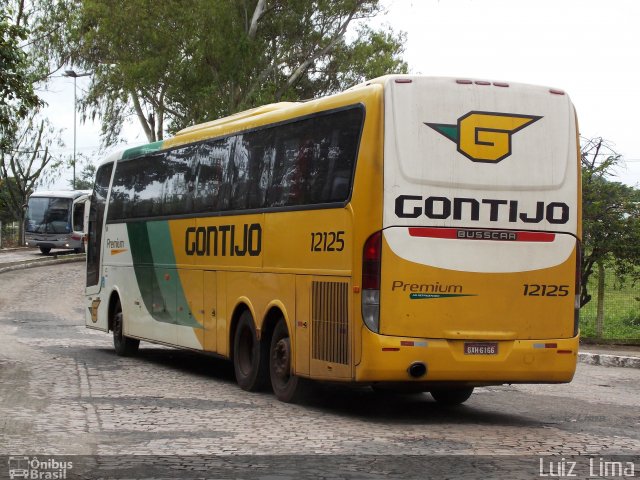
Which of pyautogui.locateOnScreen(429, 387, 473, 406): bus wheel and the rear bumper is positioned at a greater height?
the rear bumper

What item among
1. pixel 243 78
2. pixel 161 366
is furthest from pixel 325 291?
pixel 243 78

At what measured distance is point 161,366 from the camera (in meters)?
18.0

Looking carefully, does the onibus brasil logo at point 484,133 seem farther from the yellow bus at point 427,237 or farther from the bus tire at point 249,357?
the bus tire at point 249,357

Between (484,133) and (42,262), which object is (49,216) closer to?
(42,262)

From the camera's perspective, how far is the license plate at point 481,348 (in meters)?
11.8

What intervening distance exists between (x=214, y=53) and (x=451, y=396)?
1301 inches

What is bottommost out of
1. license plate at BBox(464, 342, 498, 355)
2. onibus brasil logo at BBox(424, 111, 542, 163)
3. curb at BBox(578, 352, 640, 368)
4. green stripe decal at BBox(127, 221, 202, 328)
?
curb at BBox(578, 352, 640, 368)

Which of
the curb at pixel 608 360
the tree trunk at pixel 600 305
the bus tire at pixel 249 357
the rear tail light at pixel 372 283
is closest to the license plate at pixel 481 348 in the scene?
the rear tail light at pixel 372 283

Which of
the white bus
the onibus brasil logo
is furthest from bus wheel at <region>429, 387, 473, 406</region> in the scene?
the white bus

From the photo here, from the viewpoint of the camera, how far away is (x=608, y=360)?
20000mm

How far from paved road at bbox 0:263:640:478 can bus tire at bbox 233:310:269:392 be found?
0.26 metres

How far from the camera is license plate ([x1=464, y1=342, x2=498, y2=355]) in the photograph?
11.8 meters

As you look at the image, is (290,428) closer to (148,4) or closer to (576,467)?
(576,467)

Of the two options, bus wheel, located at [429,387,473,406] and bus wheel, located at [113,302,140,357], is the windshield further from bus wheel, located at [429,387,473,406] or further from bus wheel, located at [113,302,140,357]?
bus wheel, located at [429,387,473,406]
